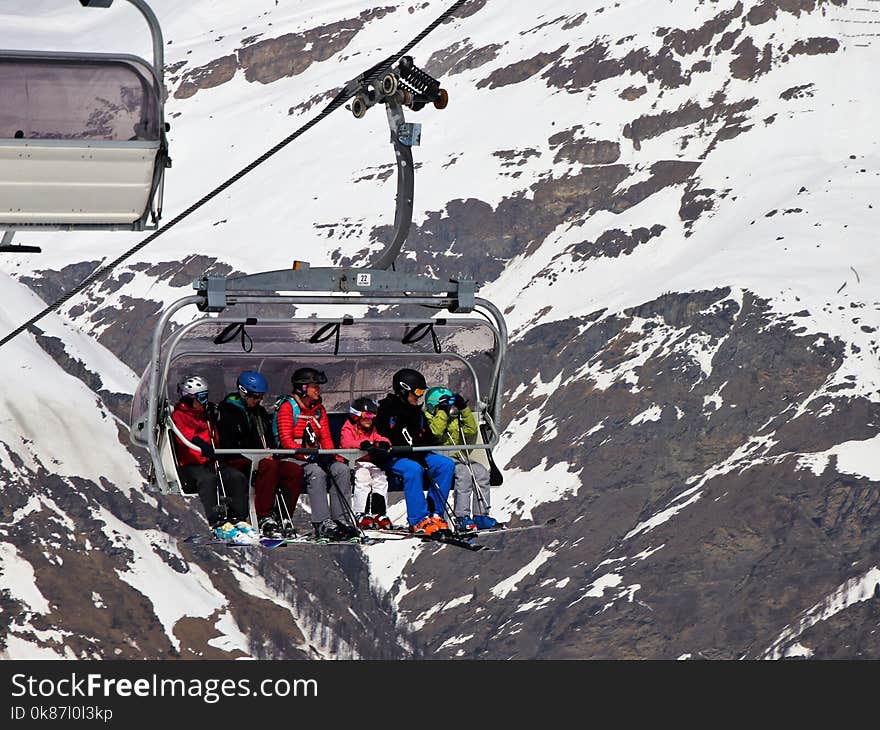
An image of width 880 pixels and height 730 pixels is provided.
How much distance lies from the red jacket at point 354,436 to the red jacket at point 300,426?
143mm

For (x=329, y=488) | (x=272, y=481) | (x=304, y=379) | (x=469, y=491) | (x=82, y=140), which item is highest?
(x=82, y=140)

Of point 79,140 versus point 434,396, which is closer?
point 79,140

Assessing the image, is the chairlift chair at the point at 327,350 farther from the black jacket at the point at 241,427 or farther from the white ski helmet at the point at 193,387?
the black jacket at the point at 241,427

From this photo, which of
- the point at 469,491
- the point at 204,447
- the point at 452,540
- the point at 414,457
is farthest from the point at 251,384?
the point at 452,540

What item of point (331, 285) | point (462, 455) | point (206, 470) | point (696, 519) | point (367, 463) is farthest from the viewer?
point (696, 519)

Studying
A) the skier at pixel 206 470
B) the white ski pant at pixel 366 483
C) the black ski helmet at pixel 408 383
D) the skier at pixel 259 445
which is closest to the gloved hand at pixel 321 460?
the skier at pixel 259 445

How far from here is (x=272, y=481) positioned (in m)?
17.4

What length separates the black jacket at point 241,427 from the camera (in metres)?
17.8

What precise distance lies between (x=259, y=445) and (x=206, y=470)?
0.63 meters

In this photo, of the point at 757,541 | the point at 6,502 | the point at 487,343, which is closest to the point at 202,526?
the point at 6,502

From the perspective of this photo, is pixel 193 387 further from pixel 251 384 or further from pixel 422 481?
pixel 422 481

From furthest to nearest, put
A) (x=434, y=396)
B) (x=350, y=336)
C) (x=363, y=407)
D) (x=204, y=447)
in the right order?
1. (x=350, y=336)
2. (x=434, y=396)
3. (x=363, y=407)
4. (x=204, y=447)
